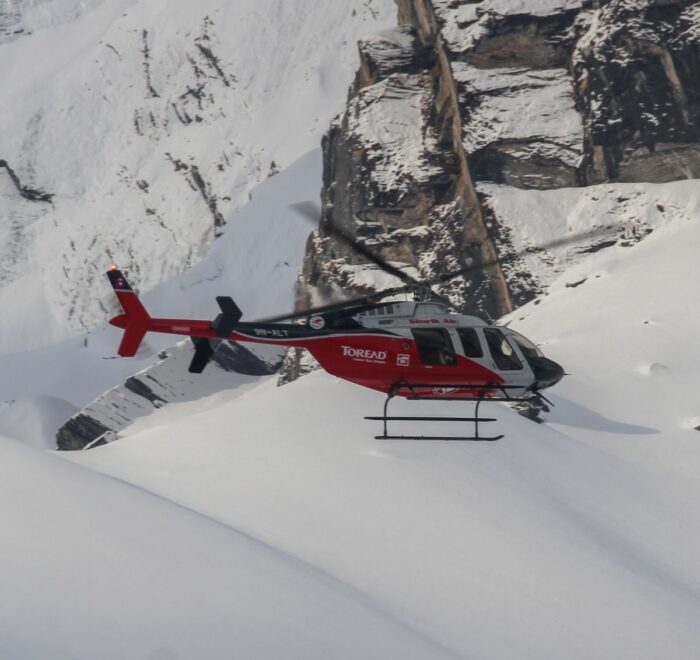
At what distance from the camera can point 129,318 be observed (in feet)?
79.3

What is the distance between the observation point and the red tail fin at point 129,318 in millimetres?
24094

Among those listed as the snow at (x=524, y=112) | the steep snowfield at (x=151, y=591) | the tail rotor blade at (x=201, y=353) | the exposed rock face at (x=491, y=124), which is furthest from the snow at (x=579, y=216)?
the steep snowfield at (x=151, y=591)

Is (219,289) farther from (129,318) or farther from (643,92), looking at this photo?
(129,318)

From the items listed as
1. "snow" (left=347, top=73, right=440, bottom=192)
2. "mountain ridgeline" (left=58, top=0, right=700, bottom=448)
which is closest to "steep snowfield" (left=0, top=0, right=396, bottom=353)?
"snow" (left=347, top=73, right=440, bottom=192)

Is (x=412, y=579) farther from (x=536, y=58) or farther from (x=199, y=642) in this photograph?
(x=536, y=58)

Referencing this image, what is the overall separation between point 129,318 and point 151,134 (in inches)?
6299

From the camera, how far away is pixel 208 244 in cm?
16362

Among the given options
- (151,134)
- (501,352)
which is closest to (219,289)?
(151,134)

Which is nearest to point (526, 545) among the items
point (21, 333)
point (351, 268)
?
point (351, 268)

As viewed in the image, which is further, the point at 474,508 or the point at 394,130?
the point at 394,130

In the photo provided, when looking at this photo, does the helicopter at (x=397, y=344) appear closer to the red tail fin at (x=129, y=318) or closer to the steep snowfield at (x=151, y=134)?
the red tail fin at (x=129, y=318)

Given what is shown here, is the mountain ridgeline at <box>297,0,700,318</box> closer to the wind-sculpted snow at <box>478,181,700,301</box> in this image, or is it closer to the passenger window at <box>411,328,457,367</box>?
the wind-sculpted snow at <box>478,181,700,301</box>

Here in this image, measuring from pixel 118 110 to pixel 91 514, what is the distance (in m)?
171

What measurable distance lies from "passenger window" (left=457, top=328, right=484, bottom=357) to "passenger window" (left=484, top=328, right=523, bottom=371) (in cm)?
25
